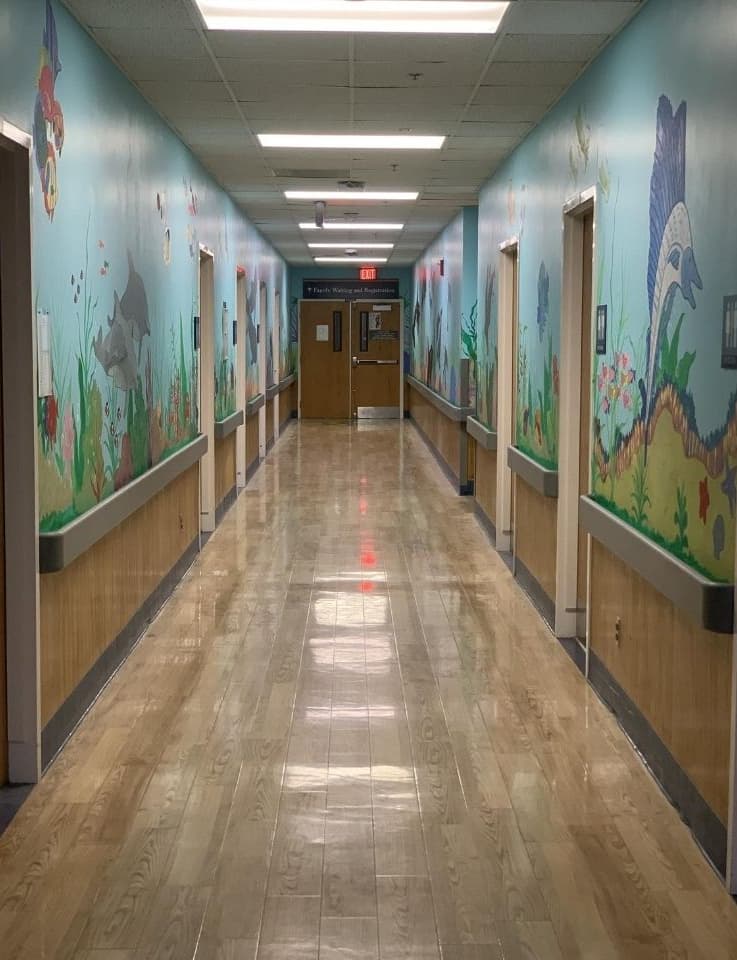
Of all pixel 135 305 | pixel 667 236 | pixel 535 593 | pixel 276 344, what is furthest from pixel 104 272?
pixel 276 344

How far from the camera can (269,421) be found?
18.3 metres

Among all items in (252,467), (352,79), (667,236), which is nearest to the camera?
(667,236)

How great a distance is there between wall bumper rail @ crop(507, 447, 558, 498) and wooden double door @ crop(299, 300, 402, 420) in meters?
15.7

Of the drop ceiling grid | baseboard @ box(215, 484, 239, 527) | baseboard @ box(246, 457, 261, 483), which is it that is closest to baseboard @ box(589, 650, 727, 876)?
the drop ceiling grid

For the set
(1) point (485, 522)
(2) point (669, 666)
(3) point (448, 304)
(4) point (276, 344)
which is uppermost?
(3) point (448, 304)

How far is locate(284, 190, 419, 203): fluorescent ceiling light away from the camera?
1167 centimetres

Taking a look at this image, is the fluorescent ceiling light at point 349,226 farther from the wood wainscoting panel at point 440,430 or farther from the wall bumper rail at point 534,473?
the wall bumper rail at point 534,473

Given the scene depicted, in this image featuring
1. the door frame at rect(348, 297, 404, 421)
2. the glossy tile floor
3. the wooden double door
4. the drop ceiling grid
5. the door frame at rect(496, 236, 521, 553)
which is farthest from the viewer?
the wooden double door

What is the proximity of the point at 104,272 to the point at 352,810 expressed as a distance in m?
2.96

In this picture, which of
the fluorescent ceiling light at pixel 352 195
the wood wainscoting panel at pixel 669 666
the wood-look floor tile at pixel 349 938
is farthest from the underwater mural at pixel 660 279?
the fluorescent ceiling light at pixel 352 195

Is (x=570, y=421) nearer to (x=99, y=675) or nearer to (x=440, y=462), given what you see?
(x=99, y=675)

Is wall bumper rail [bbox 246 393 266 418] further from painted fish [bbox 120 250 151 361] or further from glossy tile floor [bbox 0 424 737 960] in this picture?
painted fish [bbox 120 250 151 361]

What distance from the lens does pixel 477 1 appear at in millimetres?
5215

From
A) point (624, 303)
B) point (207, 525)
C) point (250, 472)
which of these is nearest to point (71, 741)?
point (624, 303)
